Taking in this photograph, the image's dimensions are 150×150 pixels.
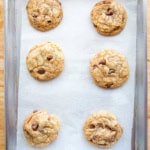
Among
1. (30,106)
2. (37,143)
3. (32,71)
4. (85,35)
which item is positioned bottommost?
(37,143)

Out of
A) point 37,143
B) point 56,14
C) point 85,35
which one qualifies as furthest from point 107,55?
point 37,143

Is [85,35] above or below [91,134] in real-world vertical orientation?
above

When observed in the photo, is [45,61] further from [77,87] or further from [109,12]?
[109,12]

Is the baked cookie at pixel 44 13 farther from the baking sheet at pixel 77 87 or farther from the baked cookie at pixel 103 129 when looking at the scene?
the baked cookie at pixel 103 129

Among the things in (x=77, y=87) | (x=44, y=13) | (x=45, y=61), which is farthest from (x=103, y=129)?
(x=44, y=13)

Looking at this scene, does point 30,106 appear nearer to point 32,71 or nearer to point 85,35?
point 32,71

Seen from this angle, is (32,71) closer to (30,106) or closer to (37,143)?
(30,106)

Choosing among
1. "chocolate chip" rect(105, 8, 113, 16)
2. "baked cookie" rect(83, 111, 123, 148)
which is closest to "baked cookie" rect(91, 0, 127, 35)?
"chocolate chip" rect(105, 8, 113, 16)
